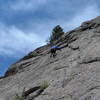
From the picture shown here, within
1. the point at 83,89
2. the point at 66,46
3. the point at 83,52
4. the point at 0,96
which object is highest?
the point at 66,46

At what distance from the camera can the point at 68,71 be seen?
1581 centimetres

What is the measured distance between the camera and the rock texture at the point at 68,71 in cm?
1297

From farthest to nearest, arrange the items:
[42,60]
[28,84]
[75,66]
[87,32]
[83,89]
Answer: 1. [87,32]
2. [42,60]
3. [28,84]
4. [75,66]
5. [83,89]

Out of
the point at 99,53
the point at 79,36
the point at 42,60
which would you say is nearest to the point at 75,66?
the point at 99,53

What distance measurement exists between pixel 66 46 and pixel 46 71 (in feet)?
17.1

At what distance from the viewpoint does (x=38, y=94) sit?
46.9 ft

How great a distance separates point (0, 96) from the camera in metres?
17.6

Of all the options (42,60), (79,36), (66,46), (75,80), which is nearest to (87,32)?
(79,36)

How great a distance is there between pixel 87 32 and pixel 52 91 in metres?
10.4

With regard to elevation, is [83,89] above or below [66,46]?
below

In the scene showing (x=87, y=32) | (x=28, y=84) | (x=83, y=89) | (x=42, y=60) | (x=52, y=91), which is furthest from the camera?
(x=87, y=32)

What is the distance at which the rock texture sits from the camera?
1297 cm

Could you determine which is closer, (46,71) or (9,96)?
(9,96)

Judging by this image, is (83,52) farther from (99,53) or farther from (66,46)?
(66,46)
